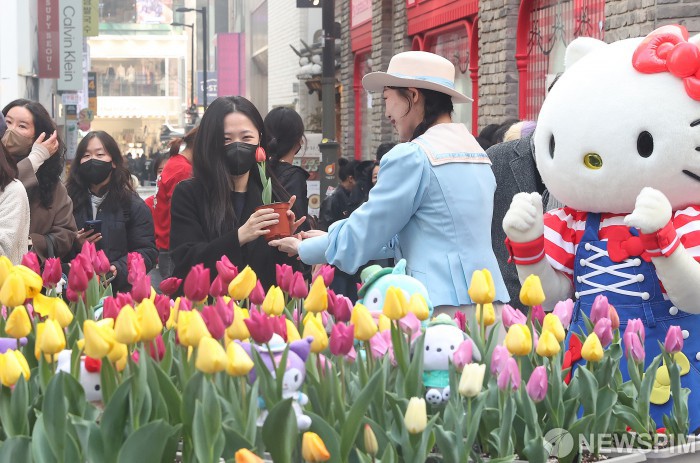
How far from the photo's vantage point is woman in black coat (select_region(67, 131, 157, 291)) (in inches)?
248

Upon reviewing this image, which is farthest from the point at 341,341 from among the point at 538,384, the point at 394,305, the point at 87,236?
the point at 87,236

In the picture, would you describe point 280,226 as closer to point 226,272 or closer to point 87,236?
point 226,272

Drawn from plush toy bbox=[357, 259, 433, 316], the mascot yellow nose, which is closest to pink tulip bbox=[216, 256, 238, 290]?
plush toy bbox=[357, 259, 433, 316]

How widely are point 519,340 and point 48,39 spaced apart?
24584mm

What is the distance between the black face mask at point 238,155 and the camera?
4328 mm

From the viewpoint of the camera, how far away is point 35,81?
2633 centimetres

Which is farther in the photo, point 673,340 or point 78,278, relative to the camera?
point 78,278

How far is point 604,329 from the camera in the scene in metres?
2.55

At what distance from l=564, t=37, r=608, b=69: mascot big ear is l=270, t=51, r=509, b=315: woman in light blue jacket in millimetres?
470

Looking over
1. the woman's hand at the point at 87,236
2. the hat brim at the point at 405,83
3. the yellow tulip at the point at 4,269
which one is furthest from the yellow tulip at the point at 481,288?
the woman's hand at the point at 87,236

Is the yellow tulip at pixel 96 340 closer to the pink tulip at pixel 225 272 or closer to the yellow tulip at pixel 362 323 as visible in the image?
the yellow tulip at pixel 362 323

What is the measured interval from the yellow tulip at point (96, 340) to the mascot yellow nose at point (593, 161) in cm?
164

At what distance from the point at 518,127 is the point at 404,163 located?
5.91ft

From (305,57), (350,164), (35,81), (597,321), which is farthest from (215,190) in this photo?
(35,81)
